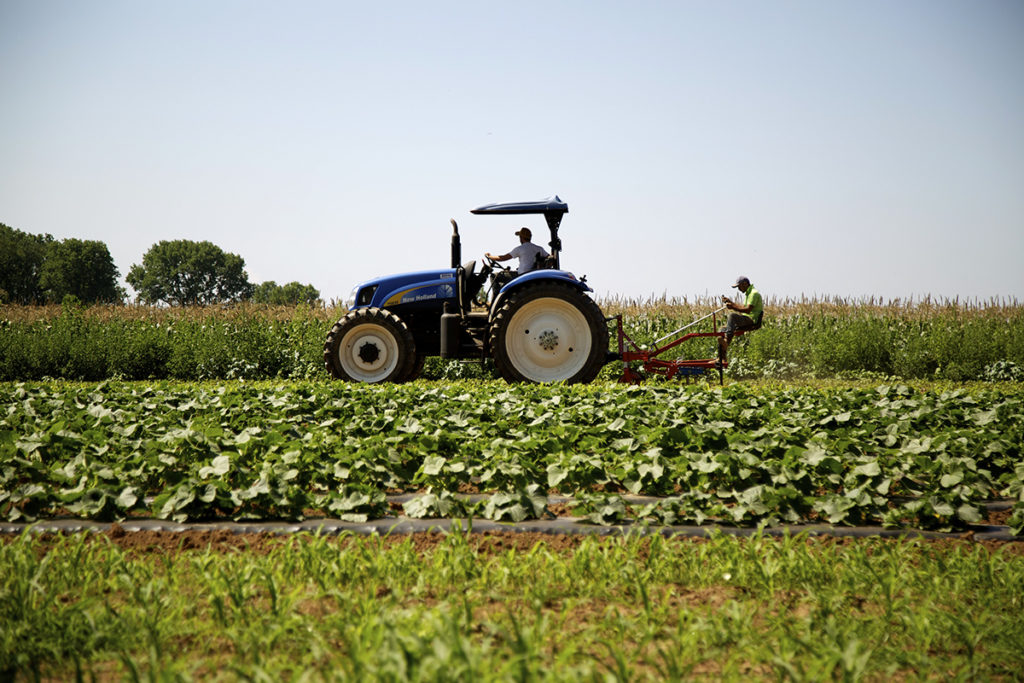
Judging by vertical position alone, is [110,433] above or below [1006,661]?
above

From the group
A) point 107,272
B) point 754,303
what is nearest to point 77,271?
point 107,272

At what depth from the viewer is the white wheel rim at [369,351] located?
941 cm

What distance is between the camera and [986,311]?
16.8m

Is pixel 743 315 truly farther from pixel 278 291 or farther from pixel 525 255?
pixel 278 291

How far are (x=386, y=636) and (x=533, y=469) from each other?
229cm

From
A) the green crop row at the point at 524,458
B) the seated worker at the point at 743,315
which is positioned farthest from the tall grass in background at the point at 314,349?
the green crop row at the point at 524,458

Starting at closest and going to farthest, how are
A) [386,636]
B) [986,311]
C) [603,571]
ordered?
1. [386,636]
2. [603,571]
3. [986,311]

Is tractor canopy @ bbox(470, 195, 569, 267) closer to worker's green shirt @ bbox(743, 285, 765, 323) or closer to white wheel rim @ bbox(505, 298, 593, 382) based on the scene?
white wheel rim @ bbox(505, 298, 593, 382)

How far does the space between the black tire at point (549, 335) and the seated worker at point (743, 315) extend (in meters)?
1.97

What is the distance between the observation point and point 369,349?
371 inches

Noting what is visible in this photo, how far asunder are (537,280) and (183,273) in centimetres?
7574

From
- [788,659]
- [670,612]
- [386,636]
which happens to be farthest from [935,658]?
[386,636]

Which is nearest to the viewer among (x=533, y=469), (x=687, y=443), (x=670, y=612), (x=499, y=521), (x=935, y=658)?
(x=935, y=658)

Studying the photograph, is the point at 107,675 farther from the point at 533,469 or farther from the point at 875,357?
the point at 875,357
